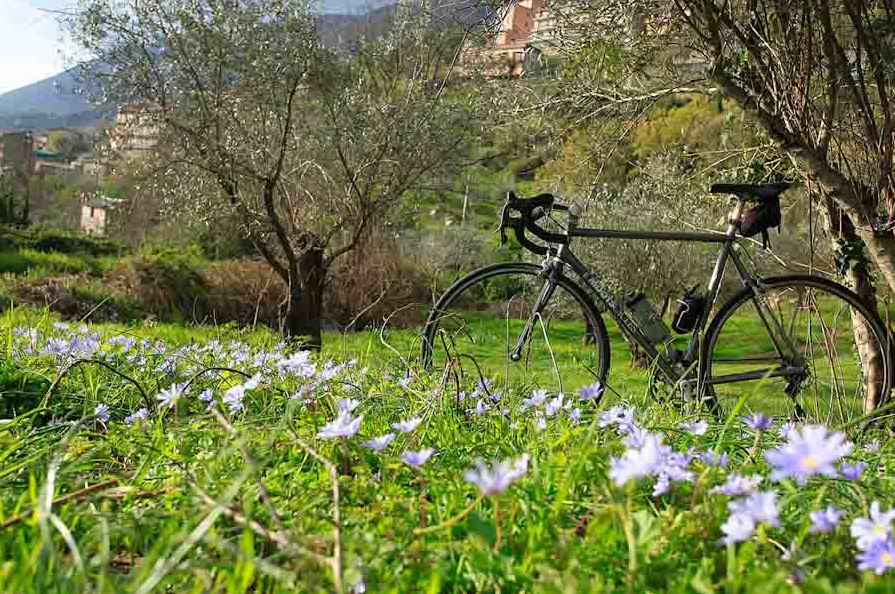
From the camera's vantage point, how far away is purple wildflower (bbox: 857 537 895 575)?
2.07 ft

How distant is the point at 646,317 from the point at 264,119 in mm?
9570

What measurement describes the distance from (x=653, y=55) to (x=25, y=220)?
2406 centimetres

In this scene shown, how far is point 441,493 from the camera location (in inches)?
40.3

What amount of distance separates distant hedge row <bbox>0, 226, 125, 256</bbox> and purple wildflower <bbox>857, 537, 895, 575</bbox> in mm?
19536

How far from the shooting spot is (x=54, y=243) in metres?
19.1

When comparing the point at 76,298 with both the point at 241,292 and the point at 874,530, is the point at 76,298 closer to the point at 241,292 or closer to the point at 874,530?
the point at 241,292

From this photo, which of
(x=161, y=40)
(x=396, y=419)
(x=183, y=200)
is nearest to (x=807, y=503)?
(x=396, y=419)

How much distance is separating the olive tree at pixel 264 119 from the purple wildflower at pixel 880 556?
9.07 m

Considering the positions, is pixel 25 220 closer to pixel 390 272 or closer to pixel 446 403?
pixel 390 272

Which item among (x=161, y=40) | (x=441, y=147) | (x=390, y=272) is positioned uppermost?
(x=161, y=40)

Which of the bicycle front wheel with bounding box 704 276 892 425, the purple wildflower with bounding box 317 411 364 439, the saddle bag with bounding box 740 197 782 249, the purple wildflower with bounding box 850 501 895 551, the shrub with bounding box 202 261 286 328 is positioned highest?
the saddle bag with bounding box 740 197 782 249

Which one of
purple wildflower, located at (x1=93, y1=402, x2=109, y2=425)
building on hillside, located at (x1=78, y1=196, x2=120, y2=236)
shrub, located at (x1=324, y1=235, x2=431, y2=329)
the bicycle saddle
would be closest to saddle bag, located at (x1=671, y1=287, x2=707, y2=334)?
the bicycle saddle

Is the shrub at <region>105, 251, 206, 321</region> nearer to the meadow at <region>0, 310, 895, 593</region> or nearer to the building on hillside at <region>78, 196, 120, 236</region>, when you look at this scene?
the building on hillside at <region>78, 196, 120, 236</region>

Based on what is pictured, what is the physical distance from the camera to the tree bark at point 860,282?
11.2 ft
